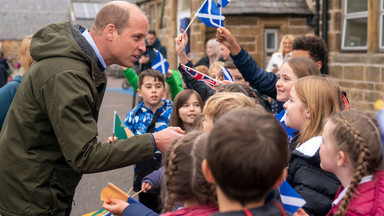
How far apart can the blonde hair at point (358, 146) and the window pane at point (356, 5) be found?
25.9ft

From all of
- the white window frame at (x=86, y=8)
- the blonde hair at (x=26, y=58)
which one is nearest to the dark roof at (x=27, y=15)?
the white window frame at (x=86, y=8)

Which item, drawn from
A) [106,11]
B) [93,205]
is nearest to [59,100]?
[106,11]

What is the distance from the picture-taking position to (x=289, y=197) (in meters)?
2.23

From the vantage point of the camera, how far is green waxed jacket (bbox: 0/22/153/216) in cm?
247

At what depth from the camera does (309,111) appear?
9.73ft

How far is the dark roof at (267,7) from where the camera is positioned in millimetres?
11320

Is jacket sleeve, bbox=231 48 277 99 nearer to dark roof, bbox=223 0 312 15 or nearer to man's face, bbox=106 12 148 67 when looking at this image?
man's face, bbox=106 12 148 67

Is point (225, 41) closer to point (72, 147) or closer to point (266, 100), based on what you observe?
point (266, 100)

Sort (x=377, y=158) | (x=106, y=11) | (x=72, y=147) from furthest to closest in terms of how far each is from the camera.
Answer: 1. (x=106, y=11)
2. (x=72, y=147)
3. (x=377, y=158)

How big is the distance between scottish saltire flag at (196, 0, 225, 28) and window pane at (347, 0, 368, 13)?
6154 millimetres

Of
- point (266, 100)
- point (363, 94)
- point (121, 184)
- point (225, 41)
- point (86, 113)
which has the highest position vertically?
point (225, 41)

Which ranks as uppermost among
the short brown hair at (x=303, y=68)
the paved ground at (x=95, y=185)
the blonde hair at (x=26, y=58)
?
the blonde hair at (x=26, y=58)

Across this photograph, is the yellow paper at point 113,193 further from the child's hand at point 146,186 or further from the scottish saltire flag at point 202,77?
the scottish saltire flag at point 202,77

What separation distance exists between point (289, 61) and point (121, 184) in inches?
142
